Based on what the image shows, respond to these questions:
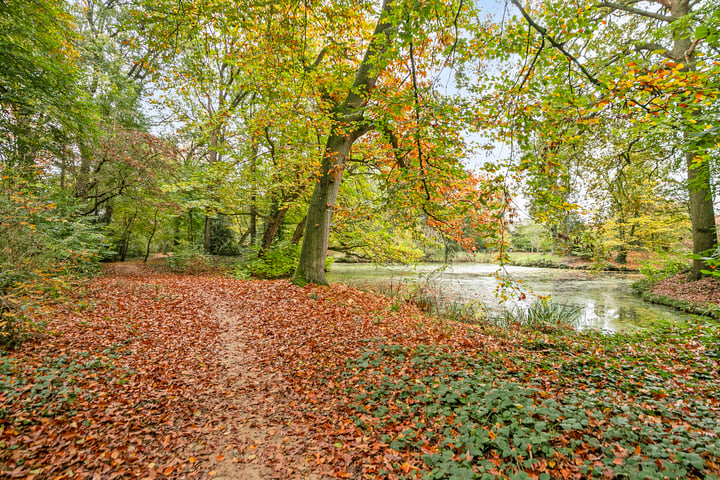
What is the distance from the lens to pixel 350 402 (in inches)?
138

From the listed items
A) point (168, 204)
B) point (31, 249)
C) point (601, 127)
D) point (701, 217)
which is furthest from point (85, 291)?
point (701, 217)

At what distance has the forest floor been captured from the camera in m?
2.46

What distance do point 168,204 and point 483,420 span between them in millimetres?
13253

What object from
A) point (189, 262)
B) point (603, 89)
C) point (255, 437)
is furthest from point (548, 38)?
point (189, 262)

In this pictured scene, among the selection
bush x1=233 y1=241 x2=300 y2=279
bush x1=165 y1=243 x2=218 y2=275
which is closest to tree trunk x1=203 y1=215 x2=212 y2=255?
bush x1=165 y1=243 x2=218 y2=275

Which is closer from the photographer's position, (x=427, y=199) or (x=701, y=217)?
(x=427, y=199)

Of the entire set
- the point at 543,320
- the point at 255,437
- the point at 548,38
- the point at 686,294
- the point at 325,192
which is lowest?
the point at 255,437

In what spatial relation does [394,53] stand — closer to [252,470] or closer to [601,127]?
[601,127]

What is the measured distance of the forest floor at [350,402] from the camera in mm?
2457

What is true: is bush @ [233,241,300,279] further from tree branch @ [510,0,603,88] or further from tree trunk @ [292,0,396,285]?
tree branch @ [510,0,603,88]

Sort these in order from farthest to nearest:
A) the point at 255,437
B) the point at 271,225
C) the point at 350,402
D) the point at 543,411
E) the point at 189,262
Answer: the point at 271,225
the point at 189,262
the point at 350,402
the point at 255,437
the point at 543,411

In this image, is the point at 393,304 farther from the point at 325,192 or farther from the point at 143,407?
the point at 143,407

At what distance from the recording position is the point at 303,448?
287 cm

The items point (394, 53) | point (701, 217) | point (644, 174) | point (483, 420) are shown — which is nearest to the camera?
point (483, 420)
